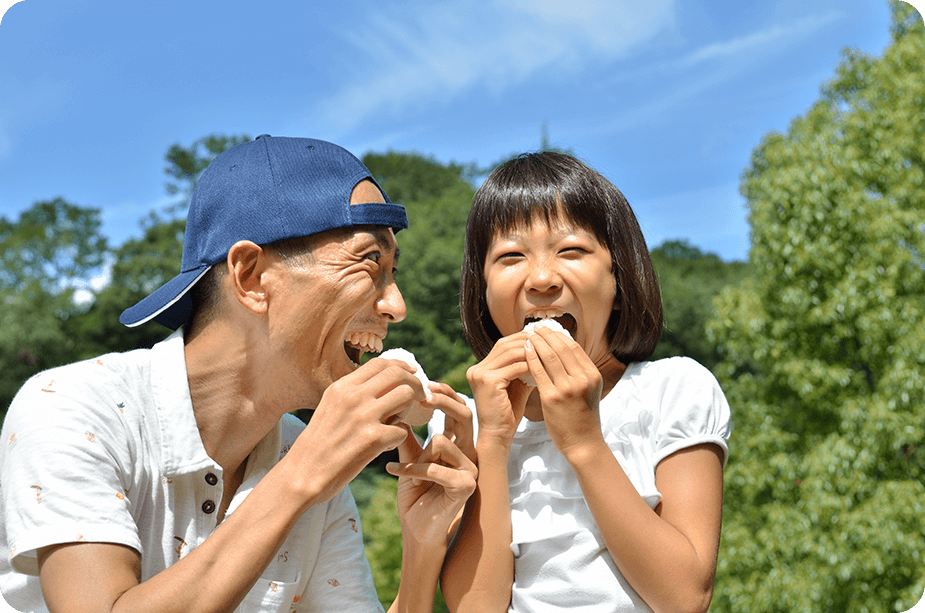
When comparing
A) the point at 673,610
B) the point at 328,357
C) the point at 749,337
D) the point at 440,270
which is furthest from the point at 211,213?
the point at 440,270

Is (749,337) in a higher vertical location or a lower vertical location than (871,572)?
higher

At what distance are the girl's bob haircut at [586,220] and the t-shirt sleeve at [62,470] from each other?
56.8 inches

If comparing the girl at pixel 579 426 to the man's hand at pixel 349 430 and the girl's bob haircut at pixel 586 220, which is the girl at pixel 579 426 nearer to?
the girl's bob haircut at pixel 586 220

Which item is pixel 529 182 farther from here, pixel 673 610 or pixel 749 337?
pixel 749 337

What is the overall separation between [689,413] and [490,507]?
74cm

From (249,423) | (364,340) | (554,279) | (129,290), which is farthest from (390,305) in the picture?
(129,290)

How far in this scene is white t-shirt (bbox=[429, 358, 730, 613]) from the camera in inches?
99.0

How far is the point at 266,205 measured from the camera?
111 inches

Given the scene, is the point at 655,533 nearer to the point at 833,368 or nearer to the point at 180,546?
the point at 180,546

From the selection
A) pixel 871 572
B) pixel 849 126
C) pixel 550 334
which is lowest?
pixel 871 572

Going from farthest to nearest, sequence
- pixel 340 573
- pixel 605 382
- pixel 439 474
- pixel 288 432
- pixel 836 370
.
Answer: pixel 836 370
pixel 288 432
pixel 340 573
pixel 605 382
pixel 439 474

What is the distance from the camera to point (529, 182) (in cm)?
296

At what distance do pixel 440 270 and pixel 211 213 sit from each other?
25.6 m

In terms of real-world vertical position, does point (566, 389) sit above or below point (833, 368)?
below
